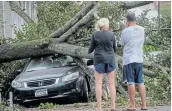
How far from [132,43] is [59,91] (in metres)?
3.29

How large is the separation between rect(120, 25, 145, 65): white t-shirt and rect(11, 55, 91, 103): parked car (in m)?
3.02

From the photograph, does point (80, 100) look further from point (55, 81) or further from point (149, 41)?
point (149, 41)

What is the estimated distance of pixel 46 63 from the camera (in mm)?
12555

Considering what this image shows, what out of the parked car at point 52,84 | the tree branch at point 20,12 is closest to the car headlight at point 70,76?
the parked car at point 52,84

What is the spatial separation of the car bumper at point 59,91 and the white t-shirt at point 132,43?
2.99m

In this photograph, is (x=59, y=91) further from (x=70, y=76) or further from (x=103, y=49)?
(x=103, y=49)

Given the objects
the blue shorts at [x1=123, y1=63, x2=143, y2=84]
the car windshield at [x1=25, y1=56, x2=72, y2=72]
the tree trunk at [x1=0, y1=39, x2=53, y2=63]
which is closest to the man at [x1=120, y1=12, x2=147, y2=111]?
the blue shorts at [x1=123, y1=63, x2=143, y2=84]

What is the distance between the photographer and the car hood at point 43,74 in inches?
445

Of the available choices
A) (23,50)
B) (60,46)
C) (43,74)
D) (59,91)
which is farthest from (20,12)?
(59,91)

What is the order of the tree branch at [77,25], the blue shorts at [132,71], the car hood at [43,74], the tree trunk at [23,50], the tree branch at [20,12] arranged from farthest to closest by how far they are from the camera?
the tree branch at [20,12] < the tree trunk at [23,50] < the tree branch at [77,25] < the car hood at [43,74] < the blue shorts at [132,71]

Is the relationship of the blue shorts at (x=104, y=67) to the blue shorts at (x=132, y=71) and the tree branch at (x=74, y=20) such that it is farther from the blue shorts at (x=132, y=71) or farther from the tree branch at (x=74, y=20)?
the tree branch at (x=74, y=20)

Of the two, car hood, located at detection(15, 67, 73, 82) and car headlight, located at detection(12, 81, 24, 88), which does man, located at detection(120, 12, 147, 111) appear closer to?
car hood, located at detection(15, 67, 73, 82)

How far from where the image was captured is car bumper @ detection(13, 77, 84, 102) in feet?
36.3

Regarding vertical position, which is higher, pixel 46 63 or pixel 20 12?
pixel 20 12
